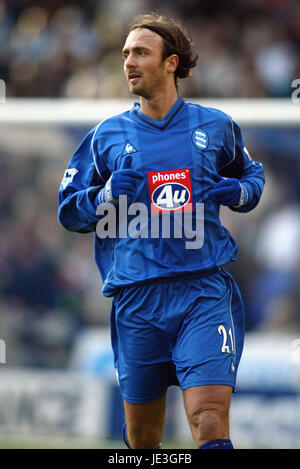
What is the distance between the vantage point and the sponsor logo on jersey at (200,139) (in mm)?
4094

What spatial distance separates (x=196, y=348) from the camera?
12.6 feet

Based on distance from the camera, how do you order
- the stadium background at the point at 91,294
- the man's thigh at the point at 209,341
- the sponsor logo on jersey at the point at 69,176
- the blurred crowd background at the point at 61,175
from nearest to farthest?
1. the man's thigh at the point at 209,341
2. the sponsor logo on jersey at the point at 69,176
3. the stadium background at the point at 91,294
4. the blurred crowd background at the point at 61,175

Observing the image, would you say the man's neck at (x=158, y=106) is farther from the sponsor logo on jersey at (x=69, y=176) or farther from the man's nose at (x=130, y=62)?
the sponsor logo on jersey at (x=69, y=176)

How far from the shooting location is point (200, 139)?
4.11 metres

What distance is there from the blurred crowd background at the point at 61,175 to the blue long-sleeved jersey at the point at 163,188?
3546 millimetres

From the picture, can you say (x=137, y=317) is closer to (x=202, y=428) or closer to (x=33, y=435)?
(x=202, y=428)

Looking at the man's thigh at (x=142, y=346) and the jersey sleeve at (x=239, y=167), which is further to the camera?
the jersey sleeve at (x=239, y=167)

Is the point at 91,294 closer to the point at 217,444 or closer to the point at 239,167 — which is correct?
the point at 239,167

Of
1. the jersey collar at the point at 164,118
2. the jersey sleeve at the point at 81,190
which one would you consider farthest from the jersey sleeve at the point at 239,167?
the jersey sleeve at the point at 81,190

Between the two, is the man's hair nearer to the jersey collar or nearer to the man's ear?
the man's ear

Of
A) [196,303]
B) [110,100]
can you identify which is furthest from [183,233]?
[110,100]

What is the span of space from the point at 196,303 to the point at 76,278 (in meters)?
4.22

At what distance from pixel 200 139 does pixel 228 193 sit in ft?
1.11

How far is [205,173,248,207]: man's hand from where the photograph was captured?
157 inches
